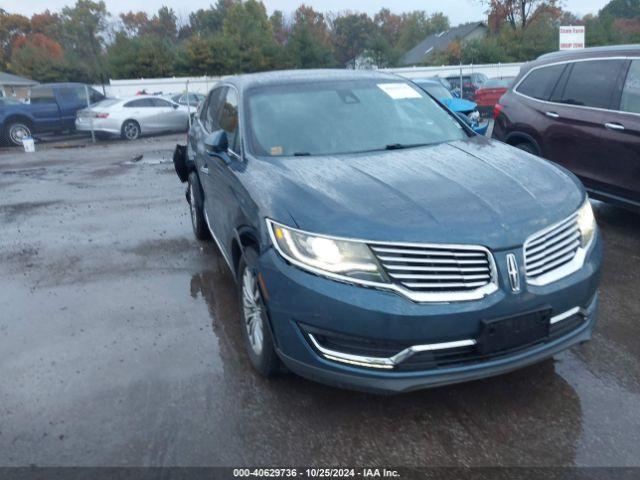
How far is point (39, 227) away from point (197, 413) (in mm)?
5254

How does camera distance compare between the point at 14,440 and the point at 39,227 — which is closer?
the point at 14,440

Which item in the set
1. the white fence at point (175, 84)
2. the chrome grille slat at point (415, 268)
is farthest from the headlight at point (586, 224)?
the white fence at point (175, 84)

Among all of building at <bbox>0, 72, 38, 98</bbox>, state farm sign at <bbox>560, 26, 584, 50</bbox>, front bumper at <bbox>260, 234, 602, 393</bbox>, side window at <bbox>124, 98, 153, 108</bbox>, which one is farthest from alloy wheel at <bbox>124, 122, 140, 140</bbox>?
building at <bbox>0, 72, 38, 98</bbox>

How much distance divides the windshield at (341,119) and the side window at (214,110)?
0.87 metres

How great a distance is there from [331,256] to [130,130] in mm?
18260

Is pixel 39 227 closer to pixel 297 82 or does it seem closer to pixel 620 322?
pixel 297 82

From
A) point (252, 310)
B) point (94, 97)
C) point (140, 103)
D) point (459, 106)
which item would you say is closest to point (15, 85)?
point (94, 97)

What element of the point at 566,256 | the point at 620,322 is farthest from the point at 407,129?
the point at 620,322

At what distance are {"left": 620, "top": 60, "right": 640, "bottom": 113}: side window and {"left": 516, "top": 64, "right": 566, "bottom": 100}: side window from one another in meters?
0.93

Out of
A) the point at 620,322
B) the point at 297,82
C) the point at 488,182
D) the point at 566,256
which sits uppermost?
the point at 297,82

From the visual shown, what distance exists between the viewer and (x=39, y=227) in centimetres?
745

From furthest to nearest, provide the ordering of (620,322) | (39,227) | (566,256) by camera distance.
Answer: (39,227) → (620,322) → (566,256)

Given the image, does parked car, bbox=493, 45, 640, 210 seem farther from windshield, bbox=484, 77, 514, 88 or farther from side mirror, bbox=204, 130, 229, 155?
windshield, bbox=484, 77, 514, 88

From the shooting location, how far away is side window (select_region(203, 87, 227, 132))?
16.9 feet
